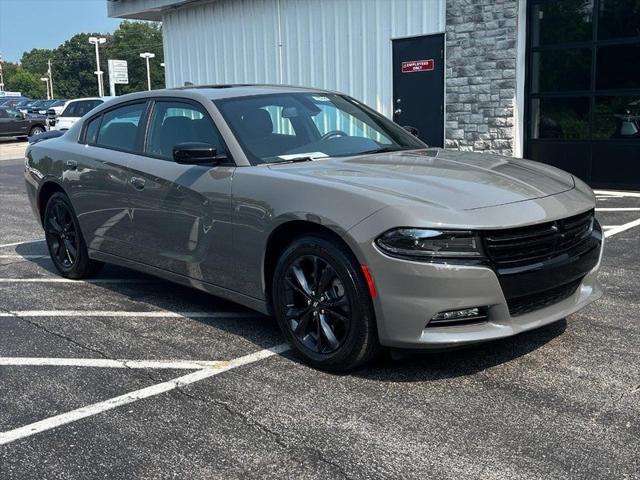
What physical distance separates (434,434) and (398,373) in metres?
0.71

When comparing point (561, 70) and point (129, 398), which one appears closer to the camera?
point (129, 398)

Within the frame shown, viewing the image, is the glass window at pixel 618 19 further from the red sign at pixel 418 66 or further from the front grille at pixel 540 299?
the front grille at pixel 540 299

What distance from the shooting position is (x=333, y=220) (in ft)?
12.3

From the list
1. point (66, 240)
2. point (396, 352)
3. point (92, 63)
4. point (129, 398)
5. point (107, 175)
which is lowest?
point (129, 398)

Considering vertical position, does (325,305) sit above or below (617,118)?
below

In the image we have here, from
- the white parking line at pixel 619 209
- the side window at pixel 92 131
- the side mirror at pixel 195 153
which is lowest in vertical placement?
the white parking line at pixel 619 209

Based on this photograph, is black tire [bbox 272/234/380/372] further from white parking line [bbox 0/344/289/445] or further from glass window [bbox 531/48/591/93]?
glass window [bbox 531/48/591/93]

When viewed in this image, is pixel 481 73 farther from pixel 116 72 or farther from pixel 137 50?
pixel 137 50

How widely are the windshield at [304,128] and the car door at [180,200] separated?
7.7 inches

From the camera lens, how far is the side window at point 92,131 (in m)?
5.96

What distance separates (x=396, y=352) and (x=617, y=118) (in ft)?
27.5

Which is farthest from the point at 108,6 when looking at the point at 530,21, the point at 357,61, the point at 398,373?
the point at 398,373

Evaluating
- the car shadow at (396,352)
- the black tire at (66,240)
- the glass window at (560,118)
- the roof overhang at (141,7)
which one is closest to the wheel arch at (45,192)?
the black tire at (66,240)

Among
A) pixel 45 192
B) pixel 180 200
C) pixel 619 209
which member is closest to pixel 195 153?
pixel 180 200
